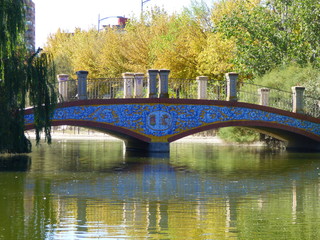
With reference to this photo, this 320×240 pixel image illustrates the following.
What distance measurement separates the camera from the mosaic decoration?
117 feet

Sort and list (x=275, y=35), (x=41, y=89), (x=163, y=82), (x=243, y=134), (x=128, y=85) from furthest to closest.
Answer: (x=243, y=134) < (x=275, y=35) < (x=163, y=82) < (x=128, y=85) < (x=41, y=89)

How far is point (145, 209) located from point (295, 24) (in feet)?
105

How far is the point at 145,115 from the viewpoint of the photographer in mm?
36531

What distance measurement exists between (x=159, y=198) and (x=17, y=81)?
10717mm

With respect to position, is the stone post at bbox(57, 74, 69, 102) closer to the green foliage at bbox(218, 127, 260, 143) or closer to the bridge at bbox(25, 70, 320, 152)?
the bridge at bbox(25, 70, 320, 152)

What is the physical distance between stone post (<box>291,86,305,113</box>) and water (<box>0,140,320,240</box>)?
20.0 ft


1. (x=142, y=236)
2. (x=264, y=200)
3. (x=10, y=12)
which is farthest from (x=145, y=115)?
(x=142, y=236)

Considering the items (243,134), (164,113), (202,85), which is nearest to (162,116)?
(164,113)

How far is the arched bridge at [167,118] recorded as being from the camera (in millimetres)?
35281

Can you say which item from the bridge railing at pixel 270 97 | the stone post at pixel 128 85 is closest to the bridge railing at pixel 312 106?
the bridge railing at pixel 270 97

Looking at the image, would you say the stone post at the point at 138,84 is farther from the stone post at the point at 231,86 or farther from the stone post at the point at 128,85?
the stone post at the point at 231,86

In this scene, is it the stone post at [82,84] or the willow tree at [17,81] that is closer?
the willow tree at [17,81]

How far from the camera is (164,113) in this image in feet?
121

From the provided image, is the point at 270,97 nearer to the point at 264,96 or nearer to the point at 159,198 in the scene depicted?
the point at 264,96
